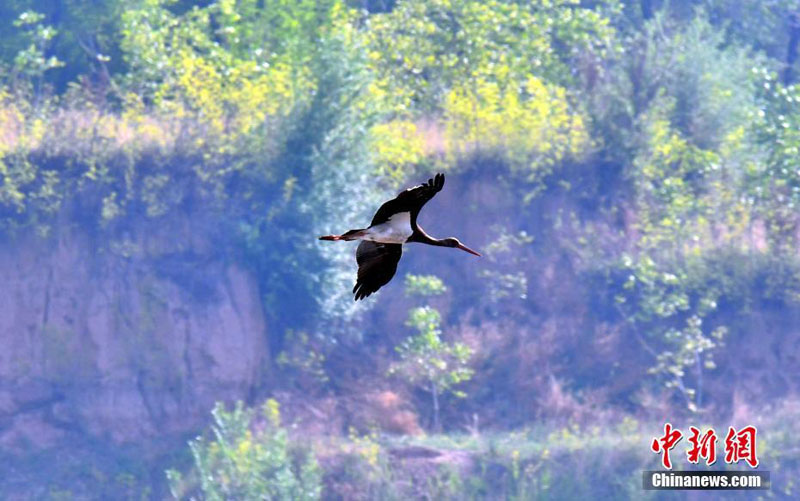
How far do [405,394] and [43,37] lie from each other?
38.8ft

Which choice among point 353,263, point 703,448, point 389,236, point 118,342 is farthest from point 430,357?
point 389,236

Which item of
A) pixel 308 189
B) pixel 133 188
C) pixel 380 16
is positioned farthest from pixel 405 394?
pixel 380 16

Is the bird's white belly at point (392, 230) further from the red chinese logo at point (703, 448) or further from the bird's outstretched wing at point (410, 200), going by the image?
the red chinese logo at point (703, 448)

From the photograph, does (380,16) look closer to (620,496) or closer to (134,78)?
(134,78)

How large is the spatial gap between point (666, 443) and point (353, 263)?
6.77 meters

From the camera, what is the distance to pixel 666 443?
31922 mm

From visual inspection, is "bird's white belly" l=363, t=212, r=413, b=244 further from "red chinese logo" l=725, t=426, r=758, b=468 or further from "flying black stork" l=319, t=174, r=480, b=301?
"red chinese logo" l=725, t=426, r=758, b=468

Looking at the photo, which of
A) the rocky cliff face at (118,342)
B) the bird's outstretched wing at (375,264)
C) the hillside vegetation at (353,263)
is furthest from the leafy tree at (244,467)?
A: the bird's outstretched wing at (375,264)

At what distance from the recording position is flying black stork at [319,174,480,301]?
12.1 metres

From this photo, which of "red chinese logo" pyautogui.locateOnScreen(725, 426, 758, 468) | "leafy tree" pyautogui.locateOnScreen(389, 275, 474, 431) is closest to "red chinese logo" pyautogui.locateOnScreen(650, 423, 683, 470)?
"red chinese logo" pyautogui.locateOnScreen(725, 426, 758, 468)

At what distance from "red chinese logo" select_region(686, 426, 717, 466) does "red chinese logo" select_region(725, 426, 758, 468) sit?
0.26 m

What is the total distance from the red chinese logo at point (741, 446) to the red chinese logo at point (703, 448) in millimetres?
262

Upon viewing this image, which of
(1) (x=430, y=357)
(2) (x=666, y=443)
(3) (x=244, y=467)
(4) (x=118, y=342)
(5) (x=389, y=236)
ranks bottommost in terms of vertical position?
(5) (x=389, y=236)

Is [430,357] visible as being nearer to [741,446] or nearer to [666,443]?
[666,443]
